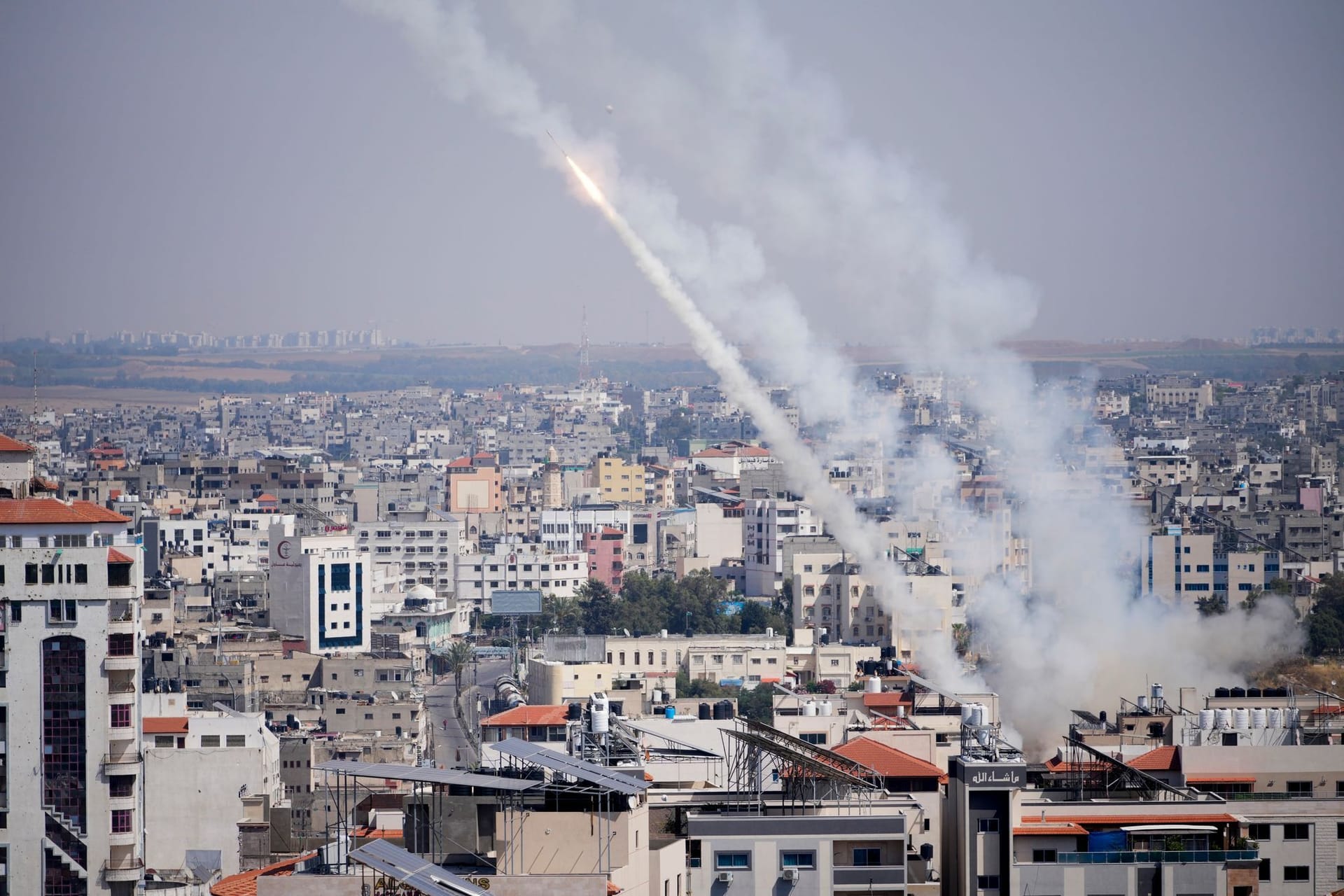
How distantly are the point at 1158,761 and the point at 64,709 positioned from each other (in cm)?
1076

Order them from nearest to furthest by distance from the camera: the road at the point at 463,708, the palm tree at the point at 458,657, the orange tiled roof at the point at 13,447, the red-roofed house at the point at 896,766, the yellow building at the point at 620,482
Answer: the red-roofed house at the point at 896,766, the orange tiled roof at the point at 13,447, the road at the point at 463,708, the palm tree at the point at 458,657, the yellow building at the point at 620,482

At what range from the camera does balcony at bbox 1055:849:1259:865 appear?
2212 cm

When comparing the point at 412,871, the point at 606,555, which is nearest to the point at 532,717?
the point at 412,871

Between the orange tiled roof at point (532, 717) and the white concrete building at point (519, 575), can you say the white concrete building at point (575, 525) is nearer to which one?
the white concrete building at point (519, 575)

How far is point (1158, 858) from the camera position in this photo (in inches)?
873

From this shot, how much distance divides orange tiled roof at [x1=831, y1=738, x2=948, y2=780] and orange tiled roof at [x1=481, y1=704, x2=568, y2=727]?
31.0 ft

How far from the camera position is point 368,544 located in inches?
3071

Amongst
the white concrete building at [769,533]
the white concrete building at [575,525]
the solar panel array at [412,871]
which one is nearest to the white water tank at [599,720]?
the solar panel array at [412,871]

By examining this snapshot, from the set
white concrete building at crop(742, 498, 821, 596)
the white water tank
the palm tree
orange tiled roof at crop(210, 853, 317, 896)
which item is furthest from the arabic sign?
white concrete building at crop(742, 498, 821, 596)

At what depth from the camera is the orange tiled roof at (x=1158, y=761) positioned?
2638 cm

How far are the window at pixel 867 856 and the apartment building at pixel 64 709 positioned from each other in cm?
923

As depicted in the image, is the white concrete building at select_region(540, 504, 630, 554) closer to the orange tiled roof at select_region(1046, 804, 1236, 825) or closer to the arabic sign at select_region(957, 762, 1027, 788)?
the orange tiled roof at select_region(1046, 804, 1236, 825)

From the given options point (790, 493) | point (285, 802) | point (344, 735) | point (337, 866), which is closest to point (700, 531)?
point (790, 493)

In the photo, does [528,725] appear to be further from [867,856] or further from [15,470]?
[867,856]
